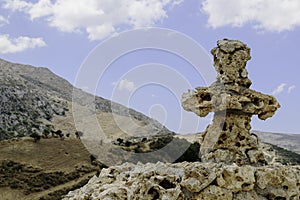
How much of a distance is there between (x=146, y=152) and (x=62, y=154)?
1135 cm

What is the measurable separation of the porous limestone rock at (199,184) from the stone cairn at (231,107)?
1139 mm

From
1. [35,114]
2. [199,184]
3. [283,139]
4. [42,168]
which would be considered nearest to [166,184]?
[199,184]

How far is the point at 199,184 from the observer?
608 cm

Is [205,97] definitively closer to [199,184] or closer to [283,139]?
[199,184]

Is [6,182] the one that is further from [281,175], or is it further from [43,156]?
[281,175]

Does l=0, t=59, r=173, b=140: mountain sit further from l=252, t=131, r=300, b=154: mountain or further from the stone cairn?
l=252, t=131, r=300, b=154: mountain

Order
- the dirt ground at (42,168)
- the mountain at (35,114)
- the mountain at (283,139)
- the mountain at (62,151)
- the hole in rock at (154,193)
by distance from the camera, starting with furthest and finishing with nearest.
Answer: the mountain at (283,139)
the mountain at (35,114)
the dirt ground at (42,168)
the mountain at (62,151)
the hole in rock at (154,193)

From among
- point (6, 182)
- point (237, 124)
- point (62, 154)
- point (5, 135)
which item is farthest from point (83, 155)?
point (237, 124)


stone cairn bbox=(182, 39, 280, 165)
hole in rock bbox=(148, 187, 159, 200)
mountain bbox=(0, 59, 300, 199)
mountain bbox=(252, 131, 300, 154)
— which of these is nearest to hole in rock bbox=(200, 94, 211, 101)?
stone cairn bbox=(182, 39, 280, 165)

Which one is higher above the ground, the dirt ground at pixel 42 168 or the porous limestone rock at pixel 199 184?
the porous limestone rock at pixel 199 184

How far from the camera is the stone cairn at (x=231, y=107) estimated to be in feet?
25.0

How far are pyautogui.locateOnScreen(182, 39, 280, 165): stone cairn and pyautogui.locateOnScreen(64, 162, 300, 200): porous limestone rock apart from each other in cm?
114

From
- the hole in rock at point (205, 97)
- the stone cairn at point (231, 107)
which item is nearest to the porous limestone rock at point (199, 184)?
the stone cairn at point (231, 107)

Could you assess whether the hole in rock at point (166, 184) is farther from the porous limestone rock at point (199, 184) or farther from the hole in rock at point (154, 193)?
the hole in rock at point (154, 193)
